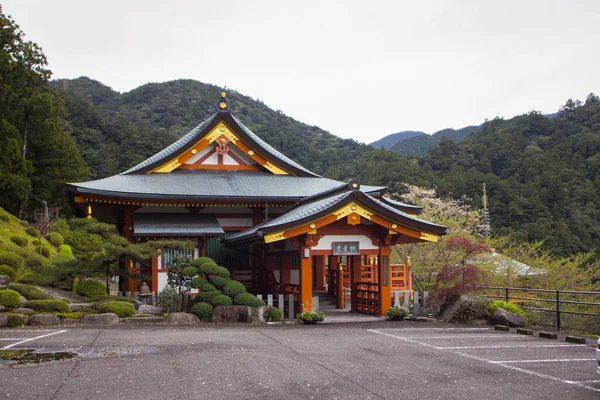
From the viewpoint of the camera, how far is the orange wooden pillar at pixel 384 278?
15.5 m

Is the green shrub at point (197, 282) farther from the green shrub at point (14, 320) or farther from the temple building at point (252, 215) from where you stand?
the green shrub at point (14, 320)

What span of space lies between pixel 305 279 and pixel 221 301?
2303 millimetres

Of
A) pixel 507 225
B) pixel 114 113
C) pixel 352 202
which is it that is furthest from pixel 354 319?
pixel 114 113

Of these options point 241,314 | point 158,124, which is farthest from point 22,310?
point 158,124

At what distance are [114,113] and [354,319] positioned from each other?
67.7 meters

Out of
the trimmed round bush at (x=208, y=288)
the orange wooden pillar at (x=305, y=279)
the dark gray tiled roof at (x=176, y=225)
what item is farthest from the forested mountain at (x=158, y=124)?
the orange wooden pillar at (x=305, y=279)

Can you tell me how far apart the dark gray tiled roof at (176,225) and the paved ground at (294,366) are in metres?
5.05

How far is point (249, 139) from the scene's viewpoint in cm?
2042

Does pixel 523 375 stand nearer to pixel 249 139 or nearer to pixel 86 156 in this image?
pixel 249 139

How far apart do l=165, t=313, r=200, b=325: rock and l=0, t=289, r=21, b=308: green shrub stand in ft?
12.9

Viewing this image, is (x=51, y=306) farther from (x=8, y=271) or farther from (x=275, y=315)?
(x=275, y=315)

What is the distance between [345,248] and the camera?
15250mm

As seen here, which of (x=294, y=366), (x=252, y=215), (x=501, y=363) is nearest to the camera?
(x=294, y=366)

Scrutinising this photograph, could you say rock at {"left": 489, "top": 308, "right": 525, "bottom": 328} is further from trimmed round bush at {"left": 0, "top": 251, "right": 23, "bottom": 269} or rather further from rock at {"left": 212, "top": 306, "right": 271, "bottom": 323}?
trimmed round bush at {"left": 0, "top": 251, "right": 23, "bottom": 269}
